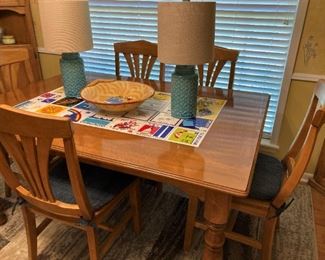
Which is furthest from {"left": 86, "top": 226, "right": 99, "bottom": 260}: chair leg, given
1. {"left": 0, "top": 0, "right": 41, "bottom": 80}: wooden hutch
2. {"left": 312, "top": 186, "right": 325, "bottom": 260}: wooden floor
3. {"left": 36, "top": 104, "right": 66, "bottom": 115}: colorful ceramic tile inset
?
{"left": 0, "top": 0, "right": 41, "bottom": 80}: wooden hutch

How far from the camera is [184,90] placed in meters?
1.24

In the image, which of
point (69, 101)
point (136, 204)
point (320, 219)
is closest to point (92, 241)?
point (136, 204)

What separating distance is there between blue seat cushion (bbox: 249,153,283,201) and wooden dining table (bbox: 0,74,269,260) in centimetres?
22

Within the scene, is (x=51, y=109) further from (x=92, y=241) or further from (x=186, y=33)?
(x=186, y=33)

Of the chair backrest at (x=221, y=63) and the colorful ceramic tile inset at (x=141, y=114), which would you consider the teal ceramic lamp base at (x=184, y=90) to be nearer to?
the colorful ceramic tile inset at (x=141, y=114)

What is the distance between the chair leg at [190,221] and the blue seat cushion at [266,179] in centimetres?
32

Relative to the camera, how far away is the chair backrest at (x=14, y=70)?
5.51ft

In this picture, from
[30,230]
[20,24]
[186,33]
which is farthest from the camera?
[20,24]

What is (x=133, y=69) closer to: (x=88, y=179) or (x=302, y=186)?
(x=88, y=179)

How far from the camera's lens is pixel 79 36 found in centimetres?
138

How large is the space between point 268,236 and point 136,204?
2.21 feet

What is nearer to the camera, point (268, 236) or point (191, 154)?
point (191, 154)

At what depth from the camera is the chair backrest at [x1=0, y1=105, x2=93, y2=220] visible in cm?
82

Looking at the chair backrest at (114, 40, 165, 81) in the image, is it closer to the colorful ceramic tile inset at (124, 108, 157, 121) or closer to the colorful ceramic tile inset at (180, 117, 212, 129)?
the colorful ceramic tile inset at (124, 108, 157, 121)
